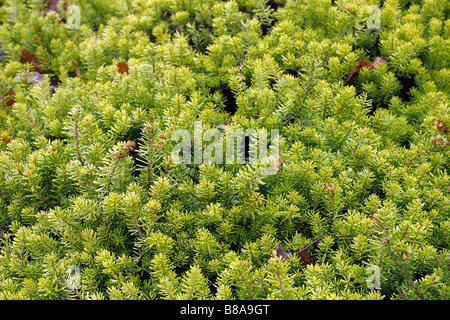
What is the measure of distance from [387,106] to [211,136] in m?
1.29

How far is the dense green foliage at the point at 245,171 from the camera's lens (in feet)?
5.58

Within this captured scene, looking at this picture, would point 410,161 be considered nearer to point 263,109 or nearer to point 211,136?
point 263,109

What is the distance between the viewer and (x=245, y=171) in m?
1.81

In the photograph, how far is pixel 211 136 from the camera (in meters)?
2.08

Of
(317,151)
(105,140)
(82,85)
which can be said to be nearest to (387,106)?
(317,151)

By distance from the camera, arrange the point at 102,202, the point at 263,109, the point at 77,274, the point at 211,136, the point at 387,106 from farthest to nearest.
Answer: the point at 387,106 → the point at 263,109 → the point at 211,136 → the point at 102,202 → the point at 77,274

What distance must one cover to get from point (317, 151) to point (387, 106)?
3.00 ft

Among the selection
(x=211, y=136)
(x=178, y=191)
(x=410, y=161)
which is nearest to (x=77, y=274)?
(x=178, y=191)

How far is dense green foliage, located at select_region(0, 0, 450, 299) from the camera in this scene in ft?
5.58

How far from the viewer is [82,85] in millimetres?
2684

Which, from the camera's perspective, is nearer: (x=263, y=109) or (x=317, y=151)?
(x=317, y=151)
